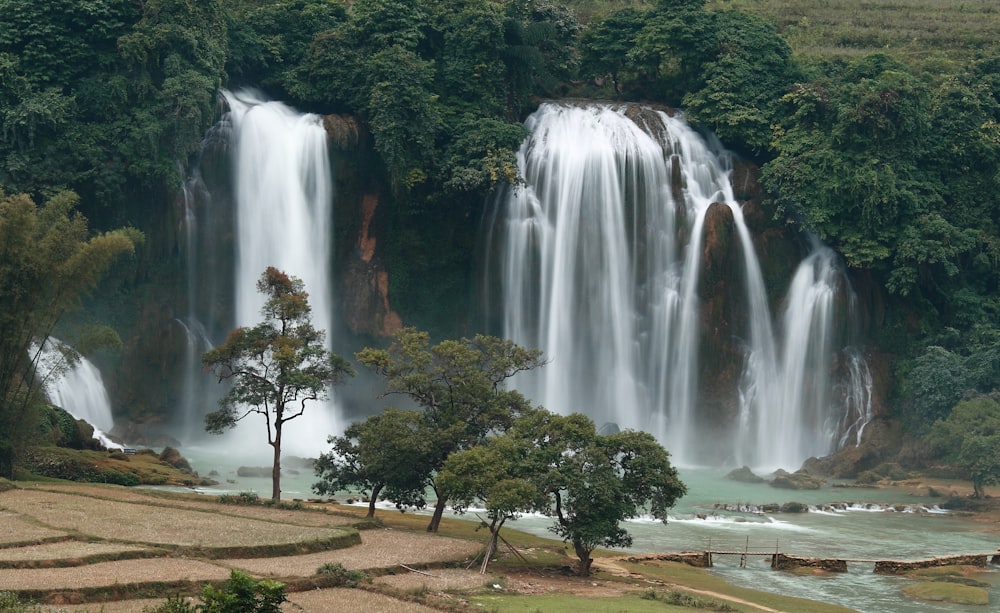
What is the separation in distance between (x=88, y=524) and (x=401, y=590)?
7.92 m

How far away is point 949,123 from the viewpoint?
61.2 m

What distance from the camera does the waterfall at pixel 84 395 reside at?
1866 inches

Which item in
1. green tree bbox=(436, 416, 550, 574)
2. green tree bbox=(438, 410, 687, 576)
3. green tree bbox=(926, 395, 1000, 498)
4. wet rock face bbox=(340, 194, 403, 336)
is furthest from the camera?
wet rock face bbox=(340, 194, 403, 336)

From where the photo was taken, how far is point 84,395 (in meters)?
50.2

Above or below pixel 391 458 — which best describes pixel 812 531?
below

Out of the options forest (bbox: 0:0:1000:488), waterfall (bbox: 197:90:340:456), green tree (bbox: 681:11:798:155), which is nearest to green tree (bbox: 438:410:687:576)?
forest (bbox: 0:0:1000:488)

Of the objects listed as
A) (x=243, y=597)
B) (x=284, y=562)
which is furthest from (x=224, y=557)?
(x=243, y=597)

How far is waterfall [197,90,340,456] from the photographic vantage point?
56.3 m

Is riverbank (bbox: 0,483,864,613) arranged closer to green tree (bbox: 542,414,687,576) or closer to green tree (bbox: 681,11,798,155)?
green tree (bbox: 542,414,687,576)

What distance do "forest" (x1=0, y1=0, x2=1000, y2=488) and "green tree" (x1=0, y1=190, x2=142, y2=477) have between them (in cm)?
621

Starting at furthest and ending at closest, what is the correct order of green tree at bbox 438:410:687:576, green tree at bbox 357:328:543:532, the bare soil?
green tree at bbox 357:328:543:532 → green tree at bbox 438:410:687:576 → the bare soil

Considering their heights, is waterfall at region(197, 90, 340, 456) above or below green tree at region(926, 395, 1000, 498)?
above

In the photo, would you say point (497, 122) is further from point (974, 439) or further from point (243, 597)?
point (243, 597)

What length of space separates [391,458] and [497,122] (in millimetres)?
26444
